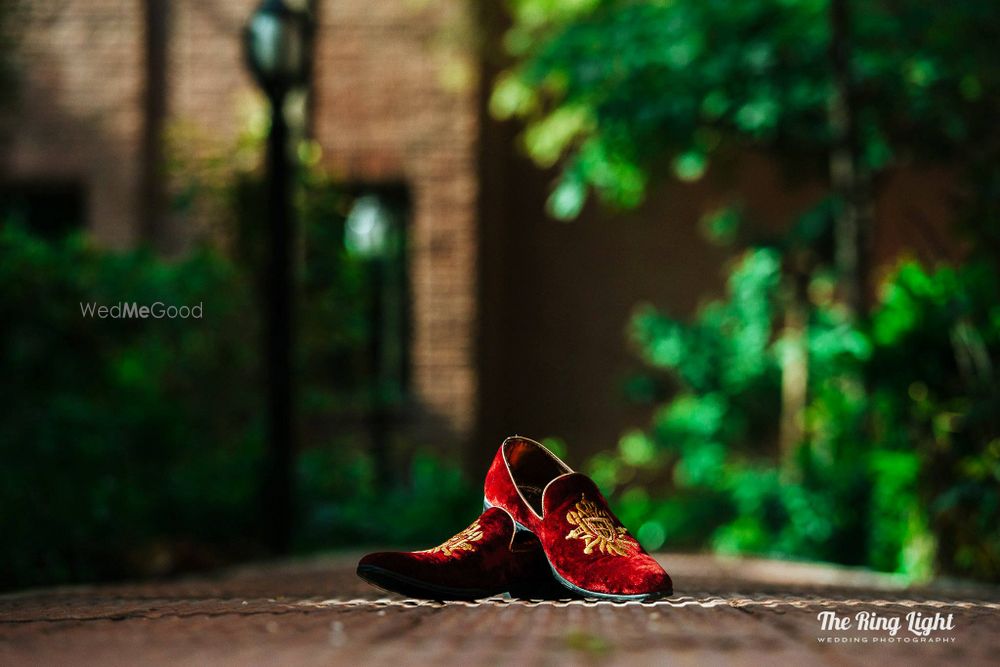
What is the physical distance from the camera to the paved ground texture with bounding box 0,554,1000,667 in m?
1.70

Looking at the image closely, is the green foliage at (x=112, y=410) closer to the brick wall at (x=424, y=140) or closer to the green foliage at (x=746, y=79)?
the green foliage at (x=746, y=79)

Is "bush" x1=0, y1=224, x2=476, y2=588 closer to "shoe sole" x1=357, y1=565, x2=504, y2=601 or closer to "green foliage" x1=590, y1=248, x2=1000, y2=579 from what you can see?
"green foliage" x1=590, y1=248, x2=1000, y2=579

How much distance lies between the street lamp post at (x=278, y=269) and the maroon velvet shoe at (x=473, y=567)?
15.0 feet

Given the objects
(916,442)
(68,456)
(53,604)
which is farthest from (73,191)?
(53,604)

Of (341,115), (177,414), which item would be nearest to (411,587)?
(177,414)

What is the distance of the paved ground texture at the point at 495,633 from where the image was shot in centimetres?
170

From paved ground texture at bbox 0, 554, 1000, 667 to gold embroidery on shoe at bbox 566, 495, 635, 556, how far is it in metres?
0.10

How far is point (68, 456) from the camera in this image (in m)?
5.66

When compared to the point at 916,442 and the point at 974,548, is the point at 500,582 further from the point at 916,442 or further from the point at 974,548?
the point at 916,442

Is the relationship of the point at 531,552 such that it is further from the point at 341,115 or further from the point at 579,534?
the point at 341,115

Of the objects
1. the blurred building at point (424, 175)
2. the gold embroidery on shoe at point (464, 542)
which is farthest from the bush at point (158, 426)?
the gold embroidery on shoe at point (464, 542)

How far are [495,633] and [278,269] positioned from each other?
5.26m

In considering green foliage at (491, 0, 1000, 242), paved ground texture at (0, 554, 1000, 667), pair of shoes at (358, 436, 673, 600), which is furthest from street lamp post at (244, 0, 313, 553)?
pair of shoes at (358, 436, 673, 600)

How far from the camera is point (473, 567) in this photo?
7.80 ft
